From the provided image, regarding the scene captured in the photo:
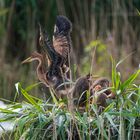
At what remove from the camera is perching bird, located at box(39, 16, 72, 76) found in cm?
494

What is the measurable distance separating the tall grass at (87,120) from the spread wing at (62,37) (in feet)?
1.28

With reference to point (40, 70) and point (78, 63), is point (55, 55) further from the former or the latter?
point (78, 63)

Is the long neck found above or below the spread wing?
below

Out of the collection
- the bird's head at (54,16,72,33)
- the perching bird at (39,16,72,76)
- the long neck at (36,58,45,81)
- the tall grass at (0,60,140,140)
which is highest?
the bird's head at (54,16,72,33)

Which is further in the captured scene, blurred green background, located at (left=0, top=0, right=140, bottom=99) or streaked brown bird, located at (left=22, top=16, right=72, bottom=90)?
blurred green background, located at (left=0, top=0, right=140, bottom=99)

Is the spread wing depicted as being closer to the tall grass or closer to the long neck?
the long neck

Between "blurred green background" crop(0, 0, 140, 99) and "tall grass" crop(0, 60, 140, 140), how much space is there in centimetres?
481

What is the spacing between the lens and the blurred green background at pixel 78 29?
32.8 feet

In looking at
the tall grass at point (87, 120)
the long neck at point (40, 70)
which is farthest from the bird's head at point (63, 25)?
the tall grass at point (87, 120)

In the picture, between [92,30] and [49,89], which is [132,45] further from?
[49,89]

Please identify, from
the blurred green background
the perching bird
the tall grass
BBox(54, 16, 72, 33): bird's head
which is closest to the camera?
the tall grass

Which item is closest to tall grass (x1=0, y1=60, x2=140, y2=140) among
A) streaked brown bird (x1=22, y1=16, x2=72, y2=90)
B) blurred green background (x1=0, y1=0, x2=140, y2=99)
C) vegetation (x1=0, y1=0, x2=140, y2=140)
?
vegetation (x1=0, y1=0, x2=140, y2=140)

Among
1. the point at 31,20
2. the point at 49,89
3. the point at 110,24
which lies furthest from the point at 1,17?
the point at 49,89

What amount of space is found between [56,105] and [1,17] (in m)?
6.13
